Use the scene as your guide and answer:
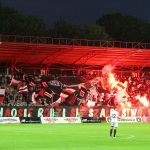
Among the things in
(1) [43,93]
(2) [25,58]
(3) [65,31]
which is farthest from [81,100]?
(3) [65,31]

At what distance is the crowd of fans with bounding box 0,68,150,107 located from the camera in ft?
→ 204

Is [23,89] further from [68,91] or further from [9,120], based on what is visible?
[9,120]

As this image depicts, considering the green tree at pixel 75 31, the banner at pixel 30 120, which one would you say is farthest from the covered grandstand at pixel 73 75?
the green tree at pixel 75 31

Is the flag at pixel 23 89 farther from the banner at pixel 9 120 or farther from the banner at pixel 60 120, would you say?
the banner at pixel 9 120

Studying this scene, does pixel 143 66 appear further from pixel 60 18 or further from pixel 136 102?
pixel 60 18

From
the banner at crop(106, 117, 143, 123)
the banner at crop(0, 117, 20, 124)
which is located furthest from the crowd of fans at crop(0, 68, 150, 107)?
the banner at crop(0, 117, 20, 124)

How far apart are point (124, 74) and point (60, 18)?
31.2 metres

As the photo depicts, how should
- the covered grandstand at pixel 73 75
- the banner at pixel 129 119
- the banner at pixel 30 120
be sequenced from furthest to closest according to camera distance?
the covered grandstand at pixel 73 75, the banner at pixel 129 119, the banner at pixel 30 120

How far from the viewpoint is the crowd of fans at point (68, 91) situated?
62.0 metres

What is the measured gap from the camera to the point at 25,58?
206 ft

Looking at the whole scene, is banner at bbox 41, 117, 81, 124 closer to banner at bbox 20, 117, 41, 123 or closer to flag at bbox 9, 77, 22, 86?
banner at bbox 20, 117, 41, 123

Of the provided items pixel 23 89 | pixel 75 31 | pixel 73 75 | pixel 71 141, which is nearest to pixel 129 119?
pixel 73 75

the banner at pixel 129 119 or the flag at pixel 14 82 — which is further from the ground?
the flag at pixel 14 82

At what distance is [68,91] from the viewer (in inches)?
2559
